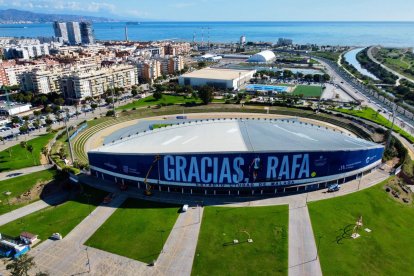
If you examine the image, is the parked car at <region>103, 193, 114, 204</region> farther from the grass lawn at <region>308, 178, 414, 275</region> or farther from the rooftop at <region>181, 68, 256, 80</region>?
the rooftop at <region>181, 68, 256, 80</region>

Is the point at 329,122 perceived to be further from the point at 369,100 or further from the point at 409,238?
the point at 409,238

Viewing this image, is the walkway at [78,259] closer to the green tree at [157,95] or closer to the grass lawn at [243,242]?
the grass lawn at [243,242]

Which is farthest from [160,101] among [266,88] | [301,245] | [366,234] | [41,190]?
[366,234]

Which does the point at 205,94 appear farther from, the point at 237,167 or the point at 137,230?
the point at 137,230

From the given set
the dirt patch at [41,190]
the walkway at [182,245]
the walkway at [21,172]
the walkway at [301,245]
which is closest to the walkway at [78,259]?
the walkway at [182,245]

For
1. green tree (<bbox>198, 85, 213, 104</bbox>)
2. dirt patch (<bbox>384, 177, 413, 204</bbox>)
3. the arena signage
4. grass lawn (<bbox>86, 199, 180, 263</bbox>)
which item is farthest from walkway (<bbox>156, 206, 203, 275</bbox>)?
green tree (<bbox>198, 85, 213, 104</bbox>)
